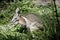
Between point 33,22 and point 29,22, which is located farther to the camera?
point 29,22

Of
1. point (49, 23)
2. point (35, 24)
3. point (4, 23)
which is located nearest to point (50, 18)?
point (49, 23)

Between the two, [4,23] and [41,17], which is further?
[4,23]

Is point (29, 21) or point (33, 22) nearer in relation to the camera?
point (33, 22)

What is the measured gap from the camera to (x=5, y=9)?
798 cm

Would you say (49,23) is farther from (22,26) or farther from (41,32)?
(22,26)

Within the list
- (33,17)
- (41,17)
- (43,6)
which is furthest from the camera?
(43,6)

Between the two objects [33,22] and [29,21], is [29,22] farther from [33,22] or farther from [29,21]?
[33,22]

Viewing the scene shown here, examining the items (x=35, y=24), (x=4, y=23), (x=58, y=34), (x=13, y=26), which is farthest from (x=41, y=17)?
(x=4, y=23)

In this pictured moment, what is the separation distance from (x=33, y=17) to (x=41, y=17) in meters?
0.49

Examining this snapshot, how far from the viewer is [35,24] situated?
222 inches

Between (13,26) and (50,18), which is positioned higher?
(50,18)

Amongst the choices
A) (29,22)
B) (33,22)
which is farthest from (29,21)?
(33,22)

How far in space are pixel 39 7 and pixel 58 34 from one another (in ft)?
9.14

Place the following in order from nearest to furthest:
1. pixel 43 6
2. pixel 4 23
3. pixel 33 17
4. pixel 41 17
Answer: pixel 41 17 < pixel 33 17 < pixel 4 23 < pixel 43 6
